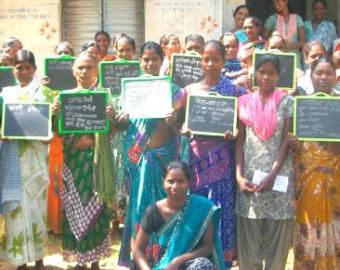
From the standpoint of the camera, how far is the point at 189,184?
191 inches

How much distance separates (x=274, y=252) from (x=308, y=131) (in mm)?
978

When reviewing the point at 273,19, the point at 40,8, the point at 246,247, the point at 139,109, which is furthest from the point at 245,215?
the point at 40,8

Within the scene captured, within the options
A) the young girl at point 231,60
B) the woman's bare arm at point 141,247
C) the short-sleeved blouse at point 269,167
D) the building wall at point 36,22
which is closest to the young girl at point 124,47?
the young girl at point 231,60

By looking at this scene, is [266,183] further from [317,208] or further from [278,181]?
[317,208]

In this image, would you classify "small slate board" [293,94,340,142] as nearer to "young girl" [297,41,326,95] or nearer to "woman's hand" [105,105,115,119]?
"young girl" [297,41,326,95]

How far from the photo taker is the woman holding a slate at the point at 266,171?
4.91 m

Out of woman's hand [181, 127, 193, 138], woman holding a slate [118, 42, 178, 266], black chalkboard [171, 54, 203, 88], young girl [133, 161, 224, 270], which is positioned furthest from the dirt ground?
black chalkboard [171, 54, 203, 88]

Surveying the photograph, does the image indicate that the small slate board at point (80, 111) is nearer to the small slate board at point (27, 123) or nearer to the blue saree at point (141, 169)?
the small slate board at point (27, 123)

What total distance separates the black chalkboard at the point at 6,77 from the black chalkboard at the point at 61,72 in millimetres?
587

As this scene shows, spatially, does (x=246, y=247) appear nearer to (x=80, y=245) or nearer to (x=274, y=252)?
Result: (x=274, y=252)

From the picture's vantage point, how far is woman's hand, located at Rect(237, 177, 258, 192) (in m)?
4.92

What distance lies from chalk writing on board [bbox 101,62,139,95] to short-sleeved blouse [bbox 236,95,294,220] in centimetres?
164

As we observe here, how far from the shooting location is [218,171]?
5.14m

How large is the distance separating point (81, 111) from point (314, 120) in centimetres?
188
